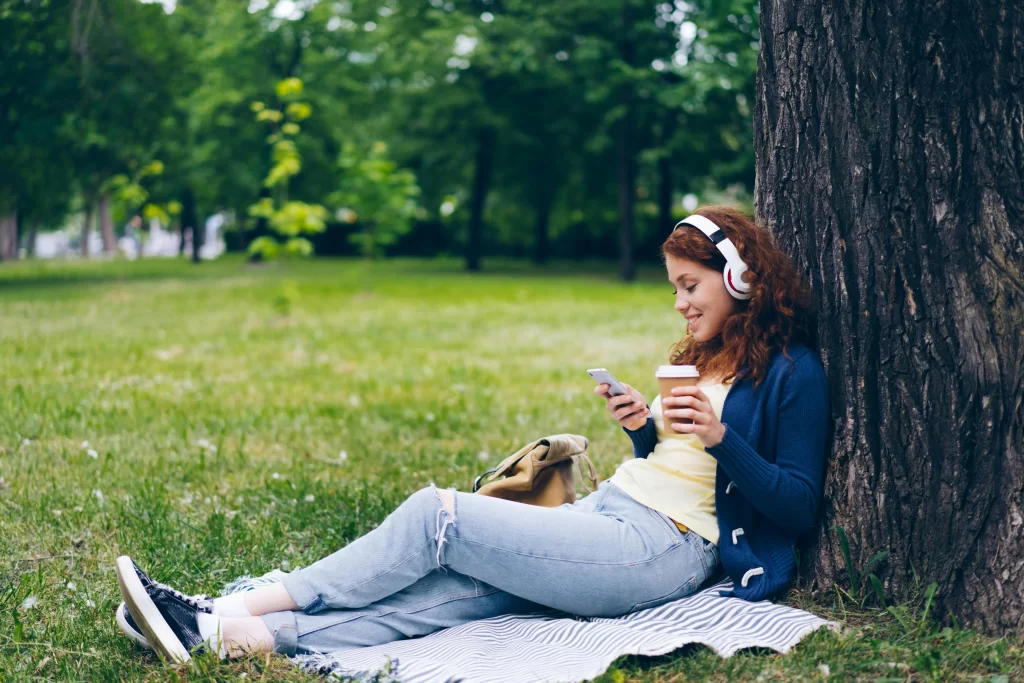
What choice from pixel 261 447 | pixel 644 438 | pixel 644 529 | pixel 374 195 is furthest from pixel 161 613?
pixel 374 195

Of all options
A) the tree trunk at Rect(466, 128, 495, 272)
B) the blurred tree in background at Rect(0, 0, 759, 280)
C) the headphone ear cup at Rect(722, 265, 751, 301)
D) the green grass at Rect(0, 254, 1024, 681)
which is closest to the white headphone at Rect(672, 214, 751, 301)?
the headphone ear cup at Rect(722, 265, 751, 301)

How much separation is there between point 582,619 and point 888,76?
6.44 ft

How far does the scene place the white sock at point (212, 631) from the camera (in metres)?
2.99

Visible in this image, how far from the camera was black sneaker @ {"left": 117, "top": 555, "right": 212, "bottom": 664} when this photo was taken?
116 inches

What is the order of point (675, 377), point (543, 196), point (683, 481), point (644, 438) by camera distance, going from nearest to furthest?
point (675, 377)
point (683, 481)
point (644, 438)
point (543, 196)

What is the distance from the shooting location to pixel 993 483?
9.79ft

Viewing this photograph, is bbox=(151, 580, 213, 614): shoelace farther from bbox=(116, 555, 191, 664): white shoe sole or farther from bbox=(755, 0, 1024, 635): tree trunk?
bbox=(755, 0, 1024, 635): tree trunk

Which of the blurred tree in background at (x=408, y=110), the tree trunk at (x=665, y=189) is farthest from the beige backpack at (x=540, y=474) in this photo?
the tree trunk at (x=665, y=189)

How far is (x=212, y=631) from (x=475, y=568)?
31.8 inches

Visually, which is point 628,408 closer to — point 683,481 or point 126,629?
point 683,481

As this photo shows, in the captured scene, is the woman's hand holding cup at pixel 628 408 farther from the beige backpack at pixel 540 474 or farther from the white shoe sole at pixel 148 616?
the white shoe sole at pixel 148 616

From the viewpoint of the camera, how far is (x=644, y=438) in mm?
3402

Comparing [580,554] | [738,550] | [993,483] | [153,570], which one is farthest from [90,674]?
[993,483]

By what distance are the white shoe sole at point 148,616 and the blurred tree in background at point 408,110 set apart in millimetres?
Answer: 14448
